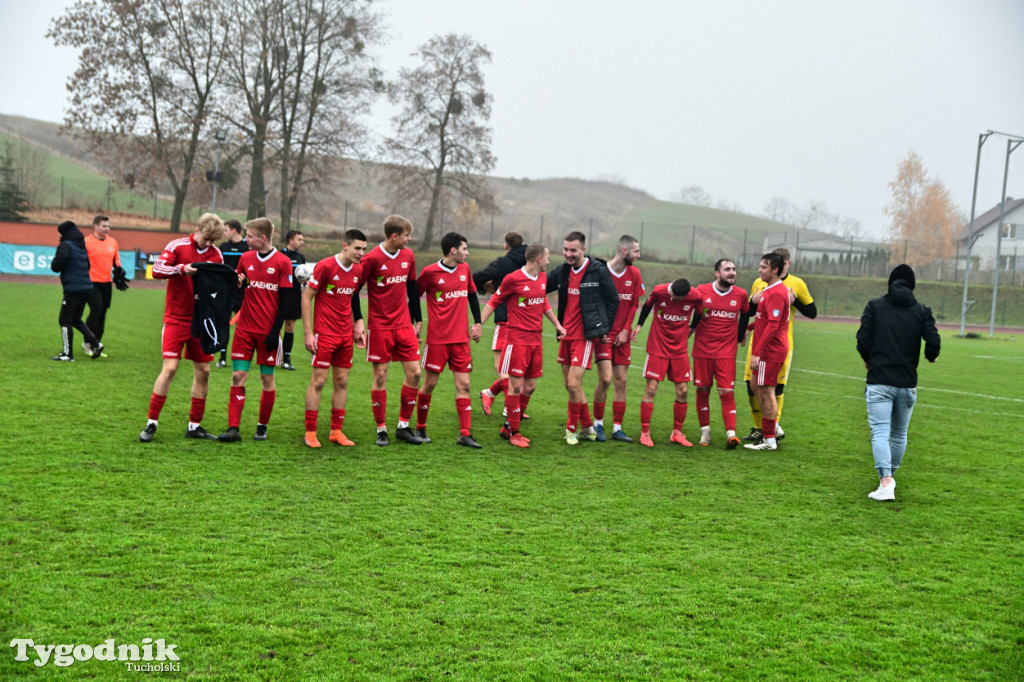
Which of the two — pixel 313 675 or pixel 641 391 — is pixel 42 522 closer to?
pixel 313 675

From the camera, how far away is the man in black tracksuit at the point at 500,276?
907cm

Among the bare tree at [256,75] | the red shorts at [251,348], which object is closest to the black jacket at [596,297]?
the red shorts at [251,348]

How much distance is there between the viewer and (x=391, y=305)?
7852 mm

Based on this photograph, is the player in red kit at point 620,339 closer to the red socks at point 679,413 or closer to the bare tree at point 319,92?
the red socks at point 679,413

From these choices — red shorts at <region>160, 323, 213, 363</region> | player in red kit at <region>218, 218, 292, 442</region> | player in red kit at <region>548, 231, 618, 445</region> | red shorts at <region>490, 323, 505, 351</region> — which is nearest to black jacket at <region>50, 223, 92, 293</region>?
red shorts at <region>160, 323, 213, 363</region>

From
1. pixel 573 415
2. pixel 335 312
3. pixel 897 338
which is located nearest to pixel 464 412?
pixel 573 415

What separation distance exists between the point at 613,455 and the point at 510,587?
12.7ft

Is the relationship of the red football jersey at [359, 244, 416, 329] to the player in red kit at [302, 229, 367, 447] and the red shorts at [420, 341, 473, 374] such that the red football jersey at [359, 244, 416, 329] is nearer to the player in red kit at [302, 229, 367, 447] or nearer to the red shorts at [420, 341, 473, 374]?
the player in red kit at [302, 229, 367, 447]

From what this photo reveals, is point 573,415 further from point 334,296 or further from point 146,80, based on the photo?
point 146,80

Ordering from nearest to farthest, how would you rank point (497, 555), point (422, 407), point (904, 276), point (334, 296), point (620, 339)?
point (497, 555) → point (904, 276) → point (334, 296) → point (422, 407) → point (620, 339)

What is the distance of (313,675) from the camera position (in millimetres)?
3439

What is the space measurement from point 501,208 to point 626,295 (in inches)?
3114

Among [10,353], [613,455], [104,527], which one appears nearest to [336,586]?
[104,527]

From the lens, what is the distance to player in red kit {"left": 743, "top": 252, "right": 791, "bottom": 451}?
8.40 metres
